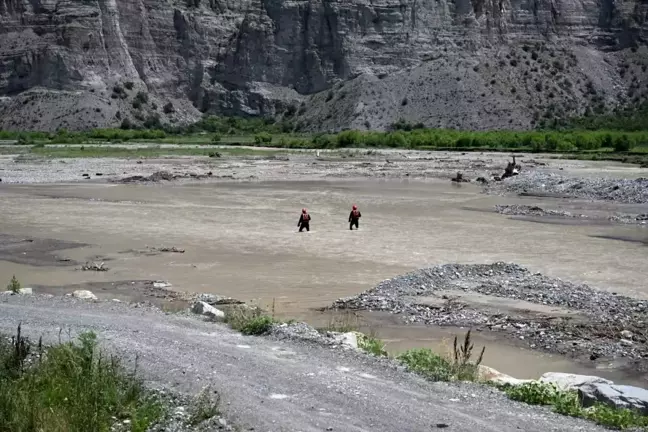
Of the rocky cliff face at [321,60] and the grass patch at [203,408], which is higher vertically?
the rocky cliff face at [321,60]

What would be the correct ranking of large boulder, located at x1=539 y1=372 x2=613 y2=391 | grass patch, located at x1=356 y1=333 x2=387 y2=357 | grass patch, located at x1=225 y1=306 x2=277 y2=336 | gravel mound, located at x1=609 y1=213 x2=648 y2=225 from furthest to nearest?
gravel mound, located at x1=609 y1=213 x2=648 y2=225 → grass patch, located at x1=225 y1=306 x2=277 y2=336 → grass patch, located at x1=356 y1=333 x2=387 y2=357 → large boulder, located at x1=539 y1=372 x2=613 y2=391

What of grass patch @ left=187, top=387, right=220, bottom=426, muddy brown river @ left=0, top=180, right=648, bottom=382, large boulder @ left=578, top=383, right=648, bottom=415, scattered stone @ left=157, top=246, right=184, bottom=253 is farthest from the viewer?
scattered stone @ left=157, top=246, right=184, bottom=253

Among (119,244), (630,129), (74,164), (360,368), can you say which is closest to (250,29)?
(630,129)

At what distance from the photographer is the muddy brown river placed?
20.0 m

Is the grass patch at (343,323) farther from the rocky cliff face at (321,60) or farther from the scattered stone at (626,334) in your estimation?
the rocky cliff face at (321,60)

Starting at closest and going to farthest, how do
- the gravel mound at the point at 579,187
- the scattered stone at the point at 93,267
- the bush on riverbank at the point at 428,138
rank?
the scattered stone at the point at 93,267, the gravel mound at the point at 579,187, the bush on riverbank at the point at 428,138

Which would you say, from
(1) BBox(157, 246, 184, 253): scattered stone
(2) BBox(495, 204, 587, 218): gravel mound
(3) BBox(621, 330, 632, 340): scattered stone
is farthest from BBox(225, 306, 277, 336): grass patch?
(2) BBox(495, 204, 587, 218): gravel mound

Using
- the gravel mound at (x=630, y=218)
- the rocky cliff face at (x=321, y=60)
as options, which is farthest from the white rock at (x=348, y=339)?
the rocky cliff face at (x=321, y=60)

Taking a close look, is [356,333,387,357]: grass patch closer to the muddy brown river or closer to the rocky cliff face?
the muddy brown river

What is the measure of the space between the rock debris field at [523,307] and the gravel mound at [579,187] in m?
26.6

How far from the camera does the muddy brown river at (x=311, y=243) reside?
2002 centimetres

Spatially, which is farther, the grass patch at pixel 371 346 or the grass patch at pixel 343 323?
the grass patch at pixel 343 323

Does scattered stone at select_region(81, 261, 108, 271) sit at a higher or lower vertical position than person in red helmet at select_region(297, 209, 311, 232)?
lower

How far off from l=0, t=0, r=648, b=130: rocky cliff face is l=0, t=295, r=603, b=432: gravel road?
10892 centimetres
